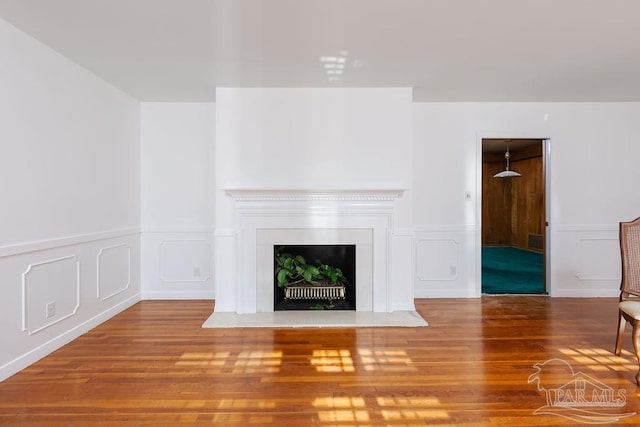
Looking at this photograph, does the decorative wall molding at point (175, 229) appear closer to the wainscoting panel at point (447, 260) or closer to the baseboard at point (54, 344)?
the baseboard at point (54, 344)

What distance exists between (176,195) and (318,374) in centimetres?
299

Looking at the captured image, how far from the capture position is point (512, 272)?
6203mm

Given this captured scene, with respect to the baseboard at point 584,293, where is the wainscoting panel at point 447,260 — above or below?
above

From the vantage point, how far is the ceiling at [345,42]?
239cm

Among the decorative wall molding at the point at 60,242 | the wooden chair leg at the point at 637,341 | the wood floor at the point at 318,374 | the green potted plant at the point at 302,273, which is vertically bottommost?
the wood floor at the point at 318,374

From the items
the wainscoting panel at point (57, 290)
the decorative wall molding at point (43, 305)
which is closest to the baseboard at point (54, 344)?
the wainscoting panel at point (57, 290)

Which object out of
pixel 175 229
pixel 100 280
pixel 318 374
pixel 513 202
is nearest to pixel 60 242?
pixel 100 280

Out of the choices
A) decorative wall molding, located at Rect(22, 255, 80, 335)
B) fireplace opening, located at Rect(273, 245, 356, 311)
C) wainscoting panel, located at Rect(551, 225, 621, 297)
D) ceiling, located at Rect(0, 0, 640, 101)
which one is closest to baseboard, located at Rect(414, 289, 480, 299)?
fireplace opening, located at Rect(273, 245, 356, 311)

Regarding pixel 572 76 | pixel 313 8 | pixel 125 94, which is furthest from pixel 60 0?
pixel 572 76

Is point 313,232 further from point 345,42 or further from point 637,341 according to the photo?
point 637,341

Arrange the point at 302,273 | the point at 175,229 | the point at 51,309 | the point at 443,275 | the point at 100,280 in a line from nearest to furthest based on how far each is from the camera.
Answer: the point at 51,309 → the point at 100,280 → the point at 302,273 → the point at 175,229 → the point at 443,275

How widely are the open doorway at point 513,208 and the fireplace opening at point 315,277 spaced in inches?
124

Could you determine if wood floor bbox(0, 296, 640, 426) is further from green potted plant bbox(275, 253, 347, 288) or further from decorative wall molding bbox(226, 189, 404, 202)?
decorative wall molding bbox(226, 189, 404, 202)

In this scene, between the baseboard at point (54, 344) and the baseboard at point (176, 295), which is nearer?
the baseboard at point (54, 344)
